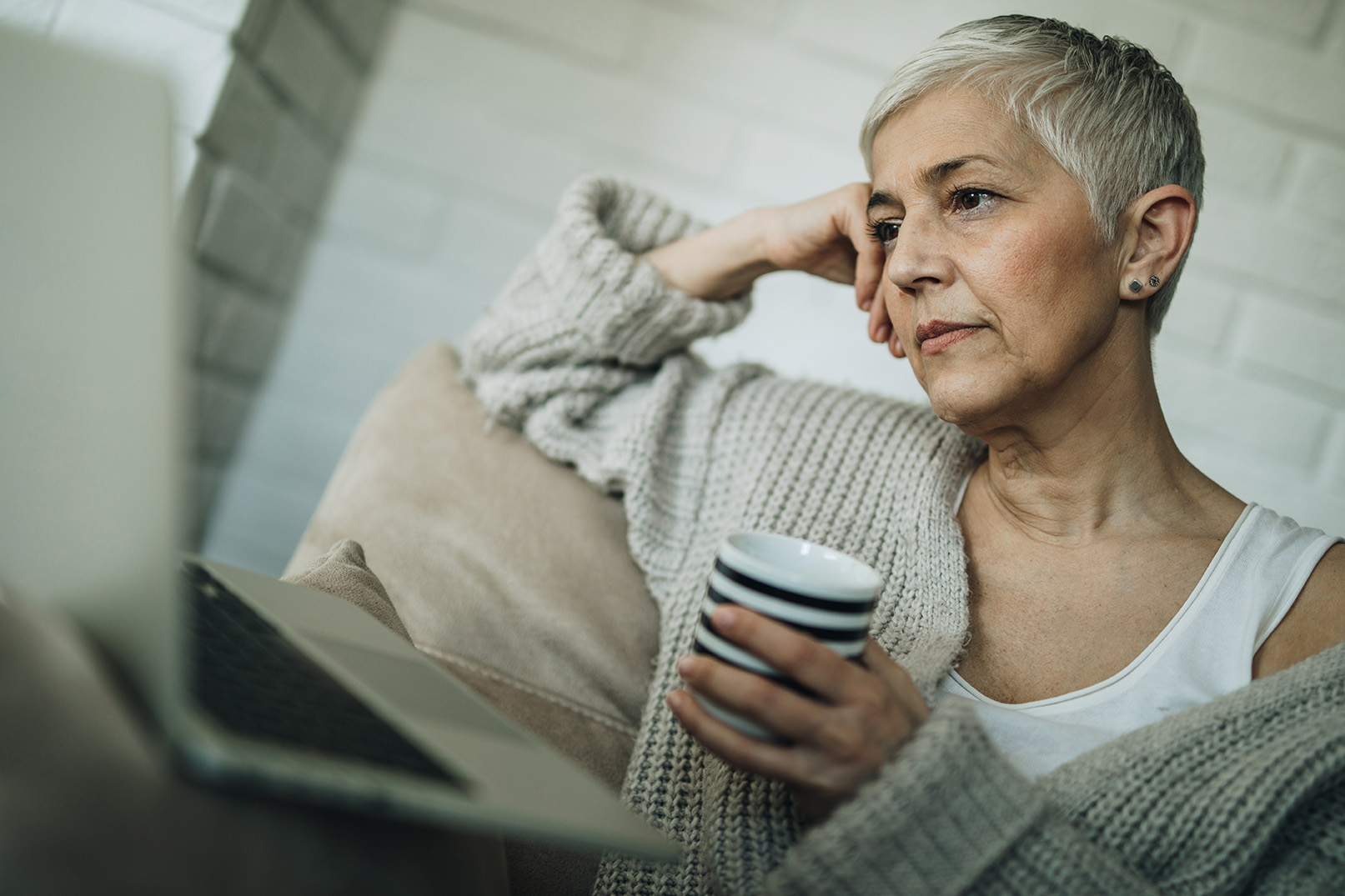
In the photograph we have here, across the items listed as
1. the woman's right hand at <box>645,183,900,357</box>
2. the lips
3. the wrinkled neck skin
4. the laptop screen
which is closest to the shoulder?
the wrinkled neck skin

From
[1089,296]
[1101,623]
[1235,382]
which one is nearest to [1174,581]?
[1101,623]

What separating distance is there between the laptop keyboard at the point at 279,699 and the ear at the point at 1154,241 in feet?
2.79

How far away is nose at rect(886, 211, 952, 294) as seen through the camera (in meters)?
0.88

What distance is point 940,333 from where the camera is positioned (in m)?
0.89

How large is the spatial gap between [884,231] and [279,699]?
897 millimetres

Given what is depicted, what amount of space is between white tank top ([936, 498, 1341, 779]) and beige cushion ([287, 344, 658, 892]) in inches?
14.3

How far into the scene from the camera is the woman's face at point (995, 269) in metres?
0.84

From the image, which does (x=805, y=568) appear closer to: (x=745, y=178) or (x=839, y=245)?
(x=839, y=245)

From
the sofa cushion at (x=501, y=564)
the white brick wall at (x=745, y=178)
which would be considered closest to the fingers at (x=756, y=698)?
the sofa cushion at (x=501, y=564)

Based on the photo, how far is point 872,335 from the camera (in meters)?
1.10

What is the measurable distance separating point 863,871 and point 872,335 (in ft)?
2.36

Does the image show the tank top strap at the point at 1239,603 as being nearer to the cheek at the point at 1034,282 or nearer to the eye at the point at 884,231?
the cheek at the point at 1034,282

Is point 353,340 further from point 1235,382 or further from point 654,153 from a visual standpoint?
point 1235,382

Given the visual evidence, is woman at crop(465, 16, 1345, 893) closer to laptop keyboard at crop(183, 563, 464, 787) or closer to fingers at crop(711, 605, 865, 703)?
fingers at crop(711, 605, 865, 703)
